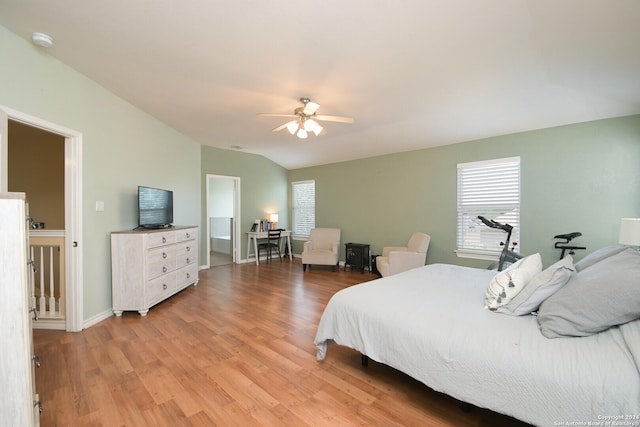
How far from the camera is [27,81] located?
7.88 feet

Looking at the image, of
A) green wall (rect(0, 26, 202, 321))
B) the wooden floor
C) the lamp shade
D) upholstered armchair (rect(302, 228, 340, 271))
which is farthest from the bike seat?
green wall (rect(0, 26, 202, 321))

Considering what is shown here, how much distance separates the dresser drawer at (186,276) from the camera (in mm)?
4008

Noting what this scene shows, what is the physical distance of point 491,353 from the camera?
4.51 feet

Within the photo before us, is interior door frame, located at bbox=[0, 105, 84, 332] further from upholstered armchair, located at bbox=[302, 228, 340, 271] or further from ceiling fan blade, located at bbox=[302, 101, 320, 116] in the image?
upholstered armchair, located at bbox=[302, 228, 340, 271]

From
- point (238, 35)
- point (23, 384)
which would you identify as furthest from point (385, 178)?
point (23, 384)

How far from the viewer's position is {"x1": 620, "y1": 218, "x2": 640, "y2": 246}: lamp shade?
238cm

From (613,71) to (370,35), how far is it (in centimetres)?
234

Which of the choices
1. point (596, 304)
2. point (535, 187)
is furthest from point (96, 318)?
point (535, 187)

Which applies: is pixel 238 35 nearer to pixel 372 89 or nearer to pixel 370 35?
pixel 370 35

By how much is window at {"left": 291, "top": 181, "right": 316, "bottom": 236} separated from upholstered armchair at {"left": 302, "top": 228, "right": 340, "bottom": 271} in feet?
2.64

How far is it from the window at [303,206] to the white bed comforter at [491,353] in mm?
5000

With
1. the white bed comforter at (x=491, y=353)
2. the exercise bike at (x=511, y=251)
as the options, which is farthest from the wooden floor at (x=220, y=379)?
the exercise bike at (x=511, y=251)

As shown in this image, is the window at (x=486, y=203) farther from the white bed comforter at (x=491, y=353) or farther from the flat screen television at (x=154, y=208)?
the flat screen television at (x=154, y=208)

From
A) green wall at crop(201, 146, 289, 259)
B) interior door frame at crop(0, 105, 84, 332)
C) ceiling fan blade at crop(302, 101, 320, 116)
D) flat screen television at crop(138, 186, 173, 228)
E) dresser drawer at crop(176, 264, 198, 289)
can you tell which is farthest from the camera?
green wall at crop(201, 146, 289, 259)
